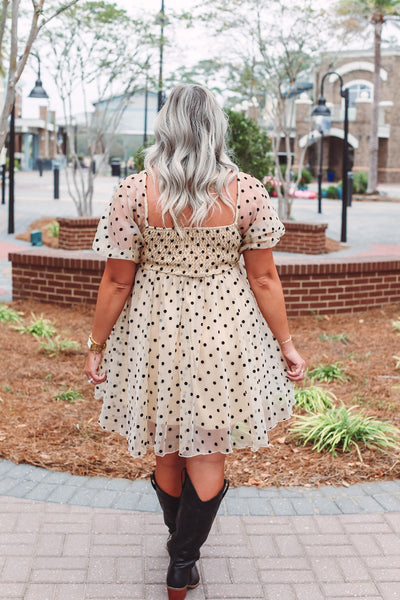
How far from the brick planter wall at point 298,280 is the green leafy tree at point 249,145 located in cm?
623

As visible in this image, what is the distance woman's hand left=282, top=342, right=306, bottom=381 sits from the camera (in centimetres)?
282

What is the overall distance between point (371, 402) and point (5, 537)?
106 inches

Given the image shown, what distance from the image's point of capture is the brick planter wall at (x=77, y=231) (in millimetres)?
12859

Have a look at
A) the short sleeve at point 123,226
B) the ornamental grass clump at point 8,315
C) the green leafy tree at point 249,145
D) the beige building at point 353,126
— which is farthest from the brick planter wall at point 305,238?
the beige building at point 353,126

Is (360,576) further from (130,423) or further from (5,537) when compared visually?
(5,537)

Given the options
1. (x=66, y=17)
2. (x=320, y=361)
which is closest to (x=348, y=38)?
(x=66, y=17)

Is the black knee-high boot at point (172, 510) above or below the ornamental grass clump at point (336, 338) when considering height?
below

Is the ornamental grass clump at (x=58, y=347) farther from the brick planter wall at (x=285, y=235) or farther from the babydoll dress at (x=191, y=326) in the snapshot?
the brick planter wall at (x=285, y=235)

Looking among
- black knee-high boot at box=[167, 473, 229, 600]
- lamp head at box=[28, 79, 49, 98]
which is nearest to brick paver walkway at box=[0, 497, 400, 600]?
black knee-high boot at box=[167, 473, 229, 600]

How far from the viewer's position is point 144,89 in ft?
48.8

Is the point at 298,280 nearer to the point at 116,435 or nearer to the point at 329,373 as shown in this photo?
the point at 329,373

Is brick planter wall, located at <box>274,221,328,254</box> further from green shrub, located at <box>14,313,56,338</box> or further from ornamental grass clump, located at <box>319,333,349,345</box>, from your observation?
green shrub, located at <box>14,313,56,338</box>

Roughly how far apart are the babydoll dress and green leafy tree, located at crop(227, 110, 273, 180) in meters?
Result: 11.0

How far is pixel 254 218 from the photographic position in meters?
2.67
